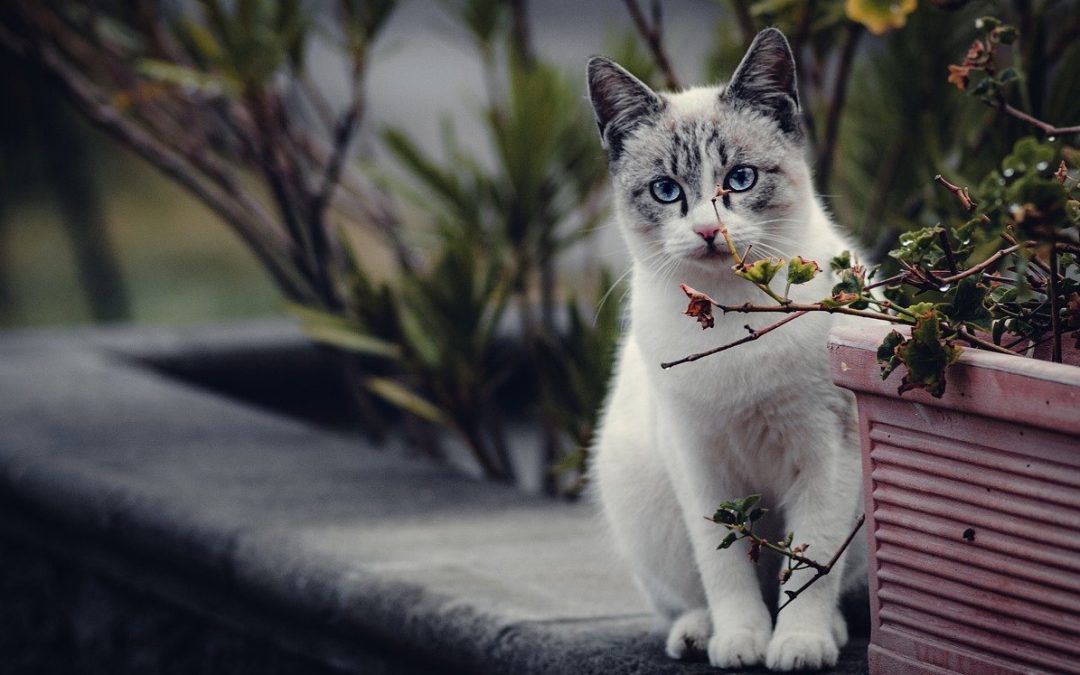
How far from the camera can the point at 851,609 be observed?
63.2 inches

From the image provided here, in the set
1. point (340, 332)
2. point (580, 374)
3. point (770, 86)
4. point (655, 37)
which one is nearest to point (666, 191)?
point (770, 86)

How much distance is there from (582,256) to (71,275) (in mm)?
2977

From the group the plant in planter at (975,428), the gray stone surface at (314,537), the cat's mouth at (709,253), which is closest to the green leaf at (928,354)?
the plant in planter at (975,428)

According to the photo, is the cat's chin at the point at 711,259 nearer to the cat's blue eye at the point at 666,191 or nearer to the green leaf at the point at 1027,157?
the cat's blue eye at the point at 666,191

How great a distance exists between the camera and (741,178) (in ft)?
4.88

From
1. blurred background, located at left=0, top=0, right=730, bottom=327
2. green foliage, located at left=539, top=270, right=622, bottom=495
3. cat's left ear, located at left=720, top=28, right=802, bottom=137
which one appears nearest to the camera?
cat's left ear, located at left=720, top=28, right=802, bottom=137

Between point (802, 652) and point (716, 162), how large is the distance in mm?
563

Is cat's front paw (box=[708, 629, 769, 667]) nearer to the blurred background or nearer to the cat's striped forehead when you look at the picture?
the cat's striped forehead

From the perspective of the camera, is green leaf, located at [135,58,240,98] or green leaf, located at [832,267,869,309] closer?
green leaf, located at [832,267,869,309]

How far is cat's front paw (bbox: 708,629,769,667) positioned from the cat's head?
421mm

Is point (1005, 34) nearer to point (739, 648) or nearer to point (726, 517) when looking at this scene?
point (726, 517)

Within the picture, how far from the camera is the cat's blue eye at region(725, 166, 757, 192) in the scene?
1.48 metres

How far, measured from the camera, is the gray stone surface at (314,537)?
5.57ft

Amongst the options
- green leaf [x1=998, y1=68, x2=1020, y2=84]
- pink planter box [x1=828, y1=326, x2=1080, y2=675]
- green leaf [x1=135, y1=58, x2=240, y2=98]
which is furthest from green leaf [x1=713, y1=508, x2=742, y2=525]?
green leaf [x1=135, y1=58, x2=240, y2=98]
